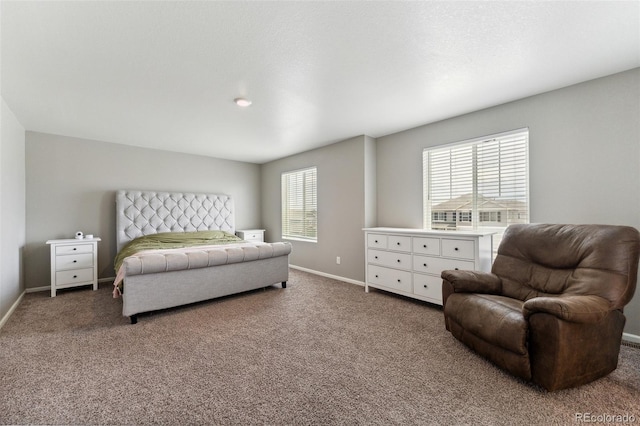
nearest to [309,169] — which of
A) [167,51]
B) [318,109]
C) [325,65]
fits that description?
[318,109]

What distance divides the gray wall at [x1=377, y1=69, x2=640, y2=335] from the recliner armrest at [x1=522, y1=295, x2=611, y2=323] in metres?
1.20

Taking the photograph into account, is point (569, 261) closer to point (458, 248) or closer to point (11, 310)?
point (458, 248)

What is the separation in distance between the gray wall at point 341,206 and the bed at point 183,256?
3.18 feet

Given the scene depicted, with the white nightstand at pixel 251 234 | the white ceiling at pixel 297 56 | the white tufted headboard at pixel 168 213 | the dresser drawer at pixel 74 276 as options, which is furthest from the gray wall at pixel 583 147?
the dresser drawer at pixel 74 276

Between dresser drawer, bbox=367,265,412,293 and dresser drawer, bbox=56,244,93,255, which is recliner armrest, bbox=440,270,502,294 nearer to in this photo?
dresser drawer, bbox=367,265,412,293

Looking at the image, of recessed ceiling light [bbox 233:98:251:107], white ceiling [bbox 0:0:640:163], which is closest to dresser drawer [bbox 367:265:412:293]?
white ceiling [bbox 0:0:640:163]

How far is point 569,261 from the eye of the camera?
2164 mm

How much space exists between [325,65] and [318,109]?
948mm

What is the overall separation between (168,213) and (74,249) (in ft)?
4.56

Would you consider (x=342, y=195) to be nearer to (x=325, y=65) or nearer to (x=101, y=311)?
(x=325, y=65)

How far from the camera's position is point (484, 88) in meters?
2.72

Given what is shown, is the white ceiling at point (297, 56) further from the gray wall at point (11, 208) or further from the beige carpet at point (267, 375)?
the beige carpet at point (267, 375)

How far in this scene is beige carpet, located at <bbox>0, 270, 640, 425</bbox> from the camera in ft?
5.11

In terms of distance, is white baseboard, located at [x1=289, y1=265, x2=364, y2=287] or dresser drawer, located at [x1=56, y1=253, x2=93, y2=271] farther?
white baseboard, located at [x1=289, y1=265, x2=364, y2=287]
